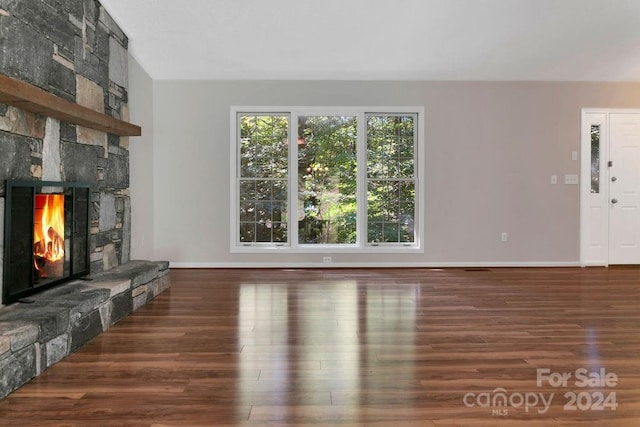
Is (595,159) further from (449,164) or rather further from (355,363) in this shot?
(355,363)

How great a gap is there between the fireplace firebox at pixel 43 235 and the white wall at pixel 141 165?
1.39 metres

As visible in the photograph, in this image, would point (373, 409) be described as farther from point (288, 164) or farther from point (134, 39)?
point (134, 39)

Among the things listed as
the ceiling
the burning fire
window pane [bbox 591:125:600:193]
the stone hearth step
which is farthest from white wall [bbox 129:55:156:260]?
window pane [bbox 591:125:600:193]

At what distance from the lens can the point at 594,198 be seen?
5855mm

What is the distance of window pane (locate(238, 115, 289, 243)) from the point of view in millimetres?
5836

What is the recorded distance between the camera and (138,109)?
516cm

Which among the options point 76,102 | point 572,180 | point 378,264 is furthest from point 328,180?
point 572,180

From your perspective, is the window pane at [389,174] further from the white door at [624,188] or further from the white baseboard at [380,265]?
the white door at [624,188]

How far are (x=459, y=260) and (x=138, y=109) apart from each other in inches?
177

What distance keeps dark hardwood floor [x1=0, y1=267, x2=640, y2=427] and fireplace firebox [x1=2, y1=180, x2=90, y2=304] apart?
0.59 meters

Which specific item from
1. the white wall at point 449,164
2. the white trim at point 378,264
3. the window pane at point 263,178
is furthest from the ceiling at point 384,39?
the white trim at point 378,264

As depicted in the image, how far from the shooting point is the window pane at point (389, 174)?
231 inches

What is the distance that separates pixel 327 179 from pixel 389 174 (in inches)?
33.2

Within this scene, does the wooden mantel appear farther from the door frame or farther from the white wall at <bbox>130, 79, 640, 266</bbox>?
the door frame
